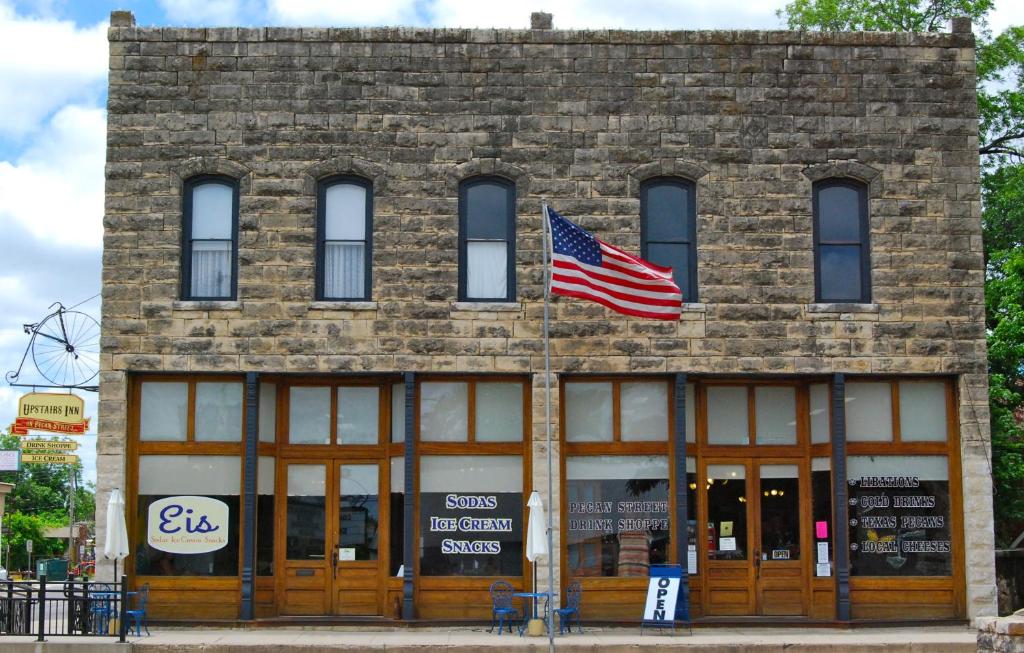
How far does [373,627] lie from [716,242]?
7769mm

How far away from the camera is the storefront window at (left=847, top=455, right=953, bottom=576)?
64.7 ft

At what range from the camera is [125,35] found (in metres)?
20.0

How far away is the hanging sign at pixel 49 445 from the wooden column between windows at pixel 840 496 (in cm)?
1756

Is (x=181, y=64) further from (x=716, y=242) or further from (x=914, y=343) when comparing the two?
(x=914, y=343)

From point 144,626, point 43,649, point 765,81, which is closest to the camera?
point 43,649

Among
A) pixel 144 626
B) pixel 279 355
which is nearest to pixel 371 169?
pixel 279 355

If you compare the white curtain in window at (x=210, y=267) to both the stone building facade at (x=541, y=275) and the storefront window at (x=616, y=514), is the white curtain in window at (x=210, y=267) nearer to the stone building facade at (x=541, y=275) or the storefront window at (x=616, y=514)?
the stone building facade at (x=541, y=275)

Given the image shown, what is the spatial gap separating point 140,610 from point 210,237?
18.5ft

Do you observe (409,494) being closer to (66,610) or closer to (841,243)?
(66,610)

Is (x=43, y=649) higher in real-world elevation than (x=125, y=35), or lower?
lower

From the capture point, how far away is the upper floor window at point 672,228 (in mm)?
20000

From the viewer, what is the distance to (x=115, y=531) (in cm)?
1797

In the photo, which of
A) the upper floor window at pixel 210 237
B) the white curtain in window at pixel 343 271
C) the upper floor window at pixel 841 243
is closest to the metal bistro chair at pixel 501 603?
the white curtain in window at pixel 343 271

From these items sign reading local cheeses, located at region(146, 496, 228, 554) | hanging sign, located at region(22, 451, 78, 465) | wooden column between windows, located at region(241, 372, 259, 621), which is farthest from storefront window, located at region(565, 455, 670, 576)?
hanging sign, located at region(22, 451, 78, 465)
